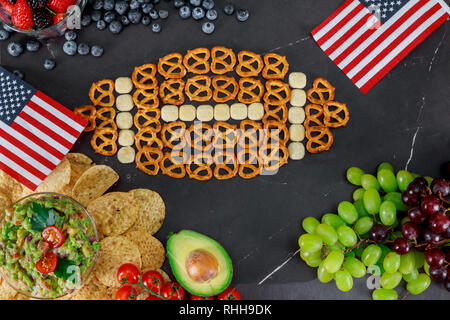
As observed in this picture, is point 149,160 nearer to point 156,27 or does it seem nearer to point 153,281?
point 153,281

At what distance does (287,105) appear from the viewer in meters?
2.59

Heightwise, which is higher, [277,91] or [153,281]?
[277,91]

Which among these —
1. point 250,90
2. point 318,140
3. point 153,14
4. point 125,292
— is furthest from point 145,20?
point 125,292

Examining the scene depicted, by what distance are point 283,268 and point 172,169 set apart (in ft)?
2.90

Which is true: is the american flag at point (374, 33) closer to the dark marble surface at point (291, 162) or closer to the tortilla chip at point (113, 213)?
the dark marble surface at point (291, 162)

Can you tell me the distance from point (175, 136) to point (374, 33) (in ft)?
4.39

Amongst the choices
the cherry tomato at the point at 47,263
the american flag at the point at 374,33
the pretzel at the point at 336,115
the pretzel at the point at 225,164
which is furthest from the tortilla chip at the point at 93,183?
the american flag at the point at 374,33

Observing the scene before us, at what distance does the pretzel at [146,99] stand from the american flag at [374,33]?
1.04 meters

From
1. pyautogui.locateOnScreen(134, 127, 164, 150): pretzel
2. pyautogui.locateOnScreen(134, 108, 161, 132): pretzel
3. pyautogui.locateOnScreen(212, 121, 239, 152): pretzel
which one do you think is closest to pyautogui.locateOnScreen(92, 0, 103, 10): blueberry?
pyautogui.locateOnScreen(134, 108, 161, 132): pretzel

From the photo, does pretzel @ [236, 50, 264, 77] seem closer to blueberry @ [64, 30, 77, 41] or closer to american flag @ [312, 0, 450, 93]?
american flag @ [312, 0, 450, 93]

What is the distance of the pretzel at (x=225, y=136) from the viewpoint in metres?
2.54

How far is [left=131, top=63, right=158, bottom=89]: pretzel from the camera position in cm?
256

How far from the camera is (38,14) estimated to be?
2.40 metres

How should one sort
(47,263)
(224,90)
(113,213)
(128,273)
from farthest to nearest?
(224,90)
(113,213)
(128,273)
(47,263)
